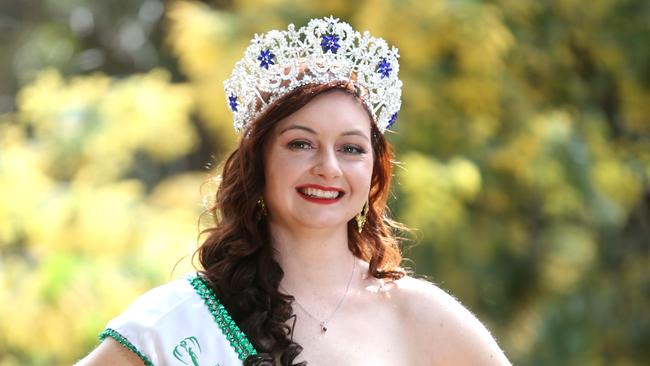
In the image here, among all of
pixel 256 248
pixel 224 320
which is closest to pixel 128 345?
pixel 224 320

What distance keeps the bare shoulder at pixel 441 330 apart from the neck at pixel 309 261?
0.63 feet

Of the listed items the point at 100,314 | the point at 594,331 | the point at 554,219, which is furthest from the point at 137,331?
the point at 594,331

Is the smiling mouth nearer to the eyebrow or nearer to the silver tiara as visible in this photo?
the eyebrow

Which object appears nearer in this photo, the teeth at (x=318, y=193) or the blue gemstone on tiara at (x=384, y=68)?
the teeth at (x=318, y=193)

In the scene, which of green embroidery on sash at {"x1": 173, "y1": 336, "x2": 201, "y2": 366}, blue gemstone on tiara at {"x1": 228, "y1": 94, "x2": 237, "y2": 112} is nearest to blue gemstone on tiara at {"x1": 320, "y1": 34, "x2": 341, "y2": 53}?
blue gemstone on tiara at {"x1": 228, "y1": 94, "x2": 237, "y2": 112}

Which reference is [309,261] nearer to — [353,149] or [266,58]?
[353,149]

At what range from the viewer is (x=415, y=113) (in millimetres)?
7770

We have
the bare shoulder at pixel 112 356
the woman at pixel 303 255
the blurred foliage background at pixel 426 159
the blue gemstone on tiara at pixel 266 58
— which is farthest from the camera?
the blurred foliage background at pixel 426 159

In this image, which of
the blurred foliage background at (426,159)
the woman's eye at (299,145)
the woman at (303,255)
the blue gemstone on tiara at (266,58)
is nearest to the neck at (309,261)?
the woman at (303,255)

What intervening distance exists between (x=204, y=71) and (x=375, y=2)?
1.09 metres

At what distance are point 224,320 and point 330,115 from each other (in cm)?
55

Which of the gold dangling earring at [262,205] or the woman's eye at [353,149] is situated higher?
the woman's eye at [353,149]

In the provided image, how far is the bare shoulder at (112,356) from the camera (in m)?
3.23

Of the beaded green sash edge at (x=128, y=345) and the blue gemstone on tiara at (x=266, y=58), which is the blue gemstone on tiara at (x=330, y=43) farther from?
the beaded green sash edge at (x=128, y=345)
